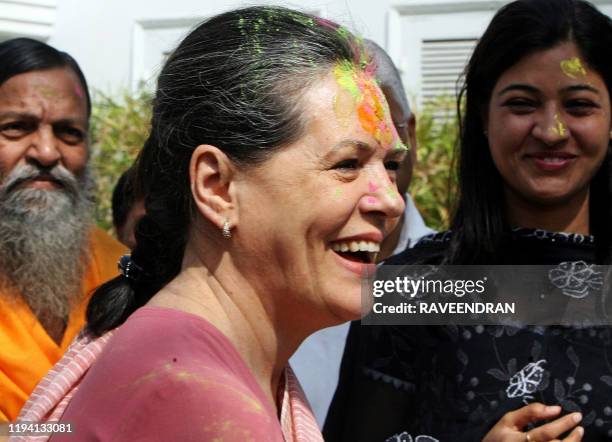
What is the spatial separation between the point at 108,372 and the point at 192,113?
0.53 m

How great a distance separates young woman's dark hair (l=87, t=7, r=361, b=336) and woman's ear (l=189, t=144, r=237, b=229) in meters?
0.03

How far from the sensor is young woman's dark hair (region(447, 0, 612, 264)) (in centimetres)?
284

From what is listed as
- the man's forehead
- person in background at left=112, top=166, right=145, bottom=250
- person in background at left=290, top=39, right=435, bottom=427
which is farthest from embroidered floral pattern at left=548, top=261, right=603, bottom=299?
the man's forehead

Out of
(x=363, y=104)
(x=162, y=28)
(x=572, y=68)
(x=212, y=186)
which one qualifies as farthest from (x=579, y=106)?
(x=162, y=28)

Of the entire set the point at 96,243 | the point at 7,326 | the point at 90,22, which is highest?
the point at 90,22

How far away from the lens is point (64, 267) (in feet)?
12.9

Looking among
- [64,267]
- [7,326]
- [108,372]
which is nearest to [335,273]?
[108,372]

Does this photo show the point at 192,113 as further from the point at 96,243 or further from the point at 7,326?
the point at 96,243

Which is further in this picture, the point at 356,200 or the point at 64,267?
the point at 64,267

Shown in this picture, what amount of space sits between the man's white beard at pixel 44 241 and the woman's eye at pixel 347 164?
2.07 m

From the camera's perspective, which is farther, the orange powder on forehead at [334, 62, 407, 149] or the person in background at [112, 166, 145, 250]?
the person in background at [112, 166, 145, 250]

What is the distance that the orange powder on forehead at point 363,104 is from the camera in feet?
6.12

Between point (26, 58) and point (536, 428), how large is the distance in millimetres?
2431

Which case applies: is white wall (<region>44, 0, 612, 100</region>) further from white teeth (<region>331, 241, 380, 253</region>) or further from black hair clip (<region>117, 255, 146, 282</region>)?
white teeth (<region>331, 241, 380, 253</region>)
